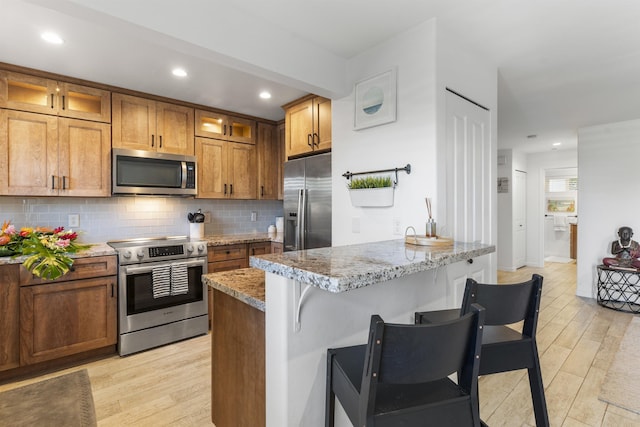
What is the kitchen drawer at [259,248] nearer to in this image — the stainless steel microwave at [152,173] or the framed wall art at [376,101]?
the stainless steel microwave at [152,173]

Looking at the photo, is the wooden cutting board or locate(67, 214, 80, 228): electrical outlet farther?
locate(67, 214, 80, 228): electrical outlet

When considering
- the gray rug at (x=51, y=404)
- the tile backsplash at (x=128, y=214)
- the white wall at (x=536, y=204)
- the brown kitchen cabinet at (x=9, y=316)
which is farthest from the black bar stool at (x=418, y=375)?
the white wall at (x=536, y=204)

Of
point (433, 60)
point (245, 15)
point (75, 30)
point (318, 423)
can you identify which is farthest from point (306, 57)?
point (318, 423)

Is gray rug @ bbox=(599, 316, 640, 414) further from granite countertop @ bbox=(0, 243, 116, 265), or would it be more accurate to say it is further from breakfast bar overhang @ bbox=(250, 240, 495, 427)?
granite countertop @ bbox=(0, 243, 116, 265)

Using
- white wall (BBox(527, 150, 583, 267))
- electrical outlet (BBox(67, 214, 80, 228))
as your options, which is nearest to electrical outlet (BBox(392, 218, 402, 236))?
electrical outlet (BBox(67, 214, 80, 228))

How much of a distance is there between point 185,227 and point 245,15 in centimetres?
259

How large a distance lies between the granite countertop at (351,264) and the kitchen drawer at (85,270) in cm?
220

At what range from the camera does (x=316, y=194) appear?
3.08m

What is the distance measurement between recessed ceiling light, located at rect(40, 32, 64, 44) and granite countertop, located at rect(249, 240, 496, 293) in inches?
88.8

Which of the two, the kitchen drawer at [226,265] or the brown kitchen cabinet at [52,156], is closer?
the brown kitchen cabinet at [52,156]

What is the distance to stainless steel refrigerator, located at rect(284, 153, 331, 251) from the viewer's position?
2979 millimetres

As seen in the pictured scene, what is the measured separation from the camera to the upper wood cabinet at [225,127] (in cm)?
365

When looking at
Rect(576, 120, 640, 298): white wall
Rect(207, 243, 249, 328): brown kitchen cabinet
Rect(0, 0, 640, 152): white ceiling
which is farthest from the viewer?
Rect(576, 120, 640, 298): white wall

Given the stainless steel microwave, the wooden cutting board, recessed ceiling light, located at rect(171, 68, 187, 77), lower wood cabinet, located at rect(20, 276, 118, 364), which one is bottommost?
lower wood cabinet, located at rect(20, 276, 118, 364)
